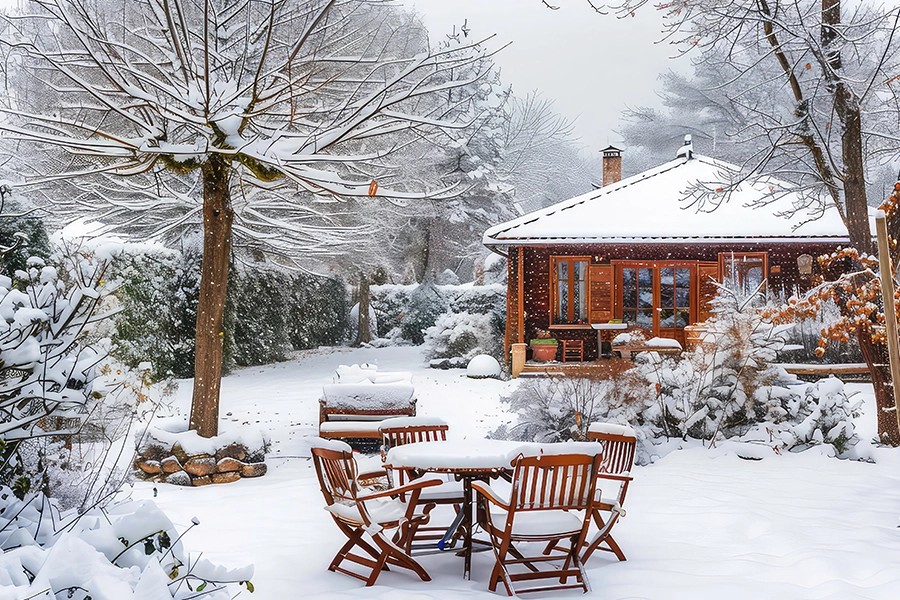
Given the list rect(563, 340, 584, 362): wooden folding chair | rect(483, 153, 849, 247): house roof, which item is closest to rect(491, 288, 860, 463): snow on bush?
rect(483, 153, 849, 247): house roof

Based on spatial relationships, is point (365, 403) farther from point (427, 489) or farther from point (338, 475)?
point (338, 475)

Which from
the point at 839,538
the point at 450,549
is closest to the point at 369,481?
the point at 450,549

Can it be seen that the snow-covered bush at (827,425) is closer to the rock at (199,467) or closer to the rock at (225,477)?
the rock at (225,477)

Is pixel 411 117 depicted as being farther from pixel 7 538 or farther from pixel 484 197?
pixel 484 197

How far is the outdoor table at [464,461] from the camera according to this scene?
4.26 metres

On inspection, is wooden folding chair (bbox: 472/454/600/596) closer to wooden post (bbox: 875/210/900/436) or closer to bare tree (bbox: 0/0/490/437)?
wooden post (bbox: 875/210/900/436)

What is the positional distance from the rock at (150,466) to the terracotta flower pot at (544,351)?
360 inches

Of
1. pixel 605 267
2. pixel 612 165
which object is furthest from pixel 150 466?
pixel 612 165

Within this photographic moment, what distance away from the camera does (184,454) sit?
22.9 ft

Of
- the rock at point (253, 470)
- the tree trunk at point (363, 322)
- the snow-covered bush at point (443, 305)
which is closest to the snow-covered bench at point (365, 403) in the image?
the rock at point (253, 470)

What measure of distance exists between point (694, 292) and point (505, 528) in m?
12.4

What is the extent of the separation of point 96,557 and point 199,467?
4.66 meters

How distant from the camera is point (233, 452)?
7199 mm

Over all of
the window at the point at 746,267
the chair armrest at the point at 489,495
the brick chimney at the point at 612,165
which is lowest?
the chair armrest at the point at 489,495
